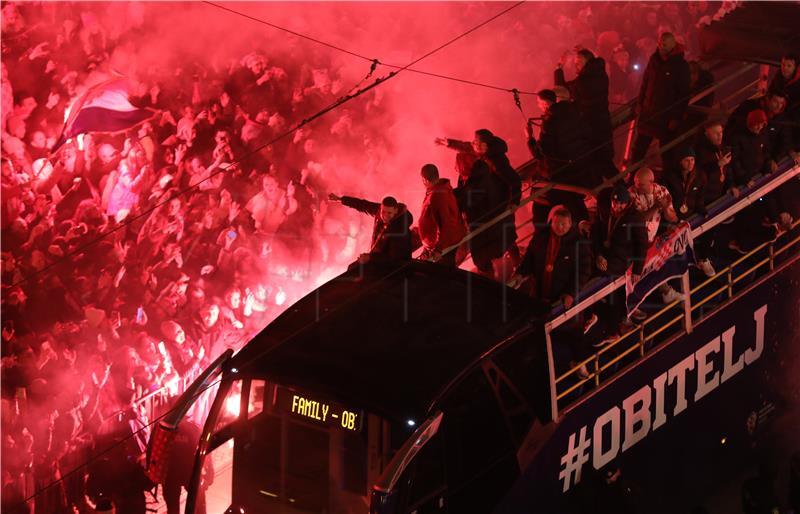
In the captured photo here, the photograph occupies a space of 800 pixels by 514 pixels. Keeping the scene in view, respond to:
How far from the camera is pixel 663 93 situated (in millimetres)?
11539

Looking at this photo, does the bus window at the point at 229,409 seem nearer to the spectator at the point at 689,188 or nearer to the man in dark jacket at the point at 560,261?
the man in dark jacket at the point at 560,261

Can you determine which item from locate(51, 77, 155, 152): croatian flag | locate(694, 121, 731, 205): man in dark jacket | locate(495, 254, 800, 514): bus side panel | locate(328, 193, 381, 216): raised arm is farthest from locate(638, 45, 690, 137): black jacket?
locate(51, 77, 155, 152): croatian flag

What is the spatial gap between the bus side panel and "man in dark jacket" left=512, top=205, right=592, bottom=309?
2.86ft

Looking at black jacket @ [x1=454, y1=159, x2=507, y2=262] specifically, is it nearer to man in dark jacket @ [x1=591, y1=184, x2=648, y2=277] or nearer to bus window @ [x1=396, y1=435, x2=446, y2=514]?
man in dark jacket @ [x1=591, y1=184, x2=648, y2=277]

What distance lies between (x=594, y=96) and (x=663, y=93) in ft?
2.68

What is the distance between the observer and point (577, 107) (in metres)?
11.4

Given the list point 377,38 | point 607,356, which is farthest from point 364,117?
point 607,356

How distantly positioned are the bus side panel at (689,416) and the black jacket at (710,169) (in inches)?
36.3

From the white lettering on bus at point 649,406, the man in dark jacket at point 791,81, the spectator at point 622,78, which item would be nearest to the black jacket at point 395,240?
the white lettering on bus at point 649,406

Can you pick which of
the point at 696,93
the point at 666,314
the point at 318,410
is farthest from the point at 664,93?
the point at 318,410

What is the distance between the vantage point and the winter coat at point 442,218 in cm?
970

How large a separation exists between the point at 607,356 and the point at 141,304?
7918 millimetres

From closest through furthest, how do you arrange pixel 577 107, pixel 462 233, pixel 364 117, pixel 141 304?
pixel 462 233 → pixel 577 107 → pixel 141 304 → pixel 364 117

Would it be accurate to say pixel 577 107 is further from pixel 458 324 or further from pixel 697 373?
pixel 458 324
